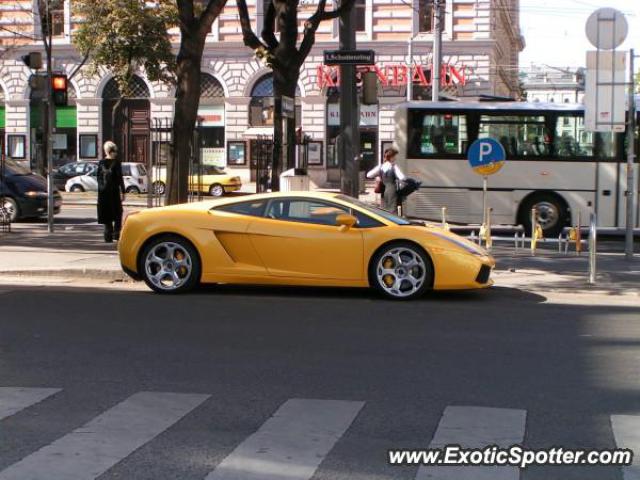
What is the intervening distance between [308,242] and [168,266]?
174 cm

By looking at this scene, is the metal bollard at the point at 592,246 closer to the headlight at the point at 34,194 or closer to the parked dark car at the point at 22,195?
the parked dark car at the point at 22,195

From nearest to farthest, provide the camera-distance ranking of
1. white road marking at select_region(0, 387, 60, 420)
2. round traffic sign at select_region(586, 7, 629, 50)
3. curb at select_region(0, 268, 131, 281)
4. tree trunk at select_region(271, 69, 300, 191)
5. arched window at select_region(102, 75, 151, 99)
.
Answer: white road marking at select_region(0, 387, 60, 420)
curb at select_region(0, 268, 131, 281)
round traffic sign at select_region(586, 7, 629, 50)
tree trunk at select_region(271, 69, 300, 191)
arched window at select_region(102, 75, 151, 99)

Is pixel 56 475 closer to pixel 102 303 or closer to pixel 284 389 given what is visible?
pixel 284 389

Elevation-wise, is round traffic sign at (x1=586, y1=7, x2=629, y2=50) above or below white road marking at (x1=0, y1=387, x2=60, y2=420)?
above

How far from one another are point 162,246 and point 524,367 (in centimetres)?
547

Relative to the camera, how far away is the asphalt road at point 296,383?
5441 mm

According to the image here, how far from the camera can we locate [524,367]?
7.93 metres

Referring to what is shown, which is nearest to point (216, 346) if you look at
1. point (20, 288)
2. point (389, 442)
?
point (389, 442)

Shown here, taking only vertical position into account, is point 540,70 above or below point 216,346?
above

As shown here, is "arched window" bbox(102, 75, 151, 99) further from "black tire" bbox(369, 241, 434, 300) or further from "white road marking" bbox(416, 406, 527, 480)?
"white road marking" bbox(416, 406, 527, 480)

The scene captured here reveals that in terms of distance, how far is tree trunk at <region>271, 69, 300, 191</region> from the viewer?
58.6 feet

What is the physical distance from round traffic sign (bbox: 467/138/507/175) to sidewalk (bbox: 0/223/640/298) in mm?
1494

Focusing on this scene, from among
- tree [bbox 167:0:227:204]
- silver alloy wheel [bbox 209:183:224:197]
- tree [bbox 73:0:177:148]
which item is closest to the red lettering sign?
silver alloy wheel [bbox 209:183:224:197]

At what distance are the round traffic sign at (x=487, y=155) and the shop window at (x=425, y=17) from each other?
102 ft
